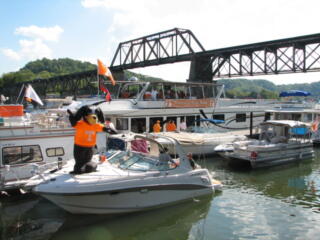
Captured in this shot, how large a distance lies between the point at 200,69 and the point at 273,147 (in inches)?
1486

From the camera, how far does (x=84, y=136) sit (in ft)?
29.5

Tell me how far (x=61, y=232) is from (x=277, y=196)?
7332 millimetres

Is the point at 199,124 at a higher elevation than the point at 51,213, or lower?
higher

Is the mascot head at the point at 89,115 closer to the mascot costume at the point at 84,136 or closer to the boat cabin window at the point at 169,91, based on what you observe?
the mascot costume at the point at 84,136

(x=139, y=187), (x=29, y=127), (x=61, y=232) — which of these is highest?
(x=29, y=127)

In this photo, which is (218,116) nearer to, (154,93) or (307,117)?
(154,93)

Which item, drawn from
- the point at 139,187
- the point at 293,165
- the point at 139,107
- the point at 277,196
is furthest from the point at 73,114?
the point at 293,165

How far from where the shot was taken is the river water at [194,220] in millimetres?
8484

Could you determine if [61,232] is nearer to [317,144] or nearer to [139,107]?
[139,107]

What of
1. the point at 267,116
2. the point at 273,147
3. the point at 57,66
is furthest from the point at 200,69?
the point at 57,66

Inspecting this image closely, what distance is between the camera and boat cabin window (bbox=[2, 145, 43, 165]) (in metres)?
10.6

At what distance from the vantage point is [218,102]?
858 inches

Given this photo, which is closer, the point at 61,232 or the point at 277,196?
the point at 61,232

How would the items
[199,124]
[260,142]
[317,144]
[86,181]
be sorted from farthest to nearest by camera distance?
[317,144], [199,124], [260,142], [86,181]
